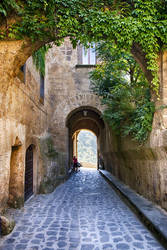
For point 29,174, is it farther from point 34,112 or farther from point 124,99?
point 124,99

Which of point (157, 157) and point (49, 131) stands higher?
point (49, 131)

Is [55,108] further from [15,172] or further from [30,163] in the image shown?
[15,172]

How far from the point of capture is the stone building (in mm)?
4488

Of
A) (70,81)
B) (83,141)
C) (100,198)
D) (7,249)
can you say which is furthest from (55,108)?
(83,141)

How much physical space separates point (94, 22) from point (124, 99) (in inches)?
94.7

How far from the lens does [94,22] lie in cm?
445

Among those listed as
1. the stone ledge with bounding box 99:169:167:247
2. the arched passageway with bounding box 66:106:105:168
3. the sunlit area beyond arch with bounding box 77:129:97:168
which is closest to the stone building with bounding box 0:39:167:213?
the stone ledge with bounding box 99:169:167:247

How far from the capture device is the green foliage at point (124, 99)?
5.11 meters

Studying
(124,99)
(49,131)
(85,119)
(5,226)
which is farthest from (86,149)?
(5,226)

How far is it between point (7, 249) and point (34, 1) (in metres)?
4.88

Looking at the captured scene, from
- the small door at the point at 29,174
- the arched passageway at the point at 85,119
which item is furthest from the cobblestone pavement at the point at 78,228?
the arched passageway at the point at 85,119

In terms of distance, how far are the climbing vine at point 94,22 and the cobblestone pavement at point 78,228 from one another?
131 inches

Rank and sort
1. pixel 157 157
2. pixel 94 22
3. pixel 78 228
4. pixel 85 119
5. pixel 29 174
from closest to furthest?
pixel 78 228 < pixel 94 22 < pixel 157 157 < pixel 29 174 < pixel 85 119

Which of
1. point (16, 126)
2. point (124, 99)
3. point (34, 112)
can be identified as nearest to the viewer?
point (16, 126)
